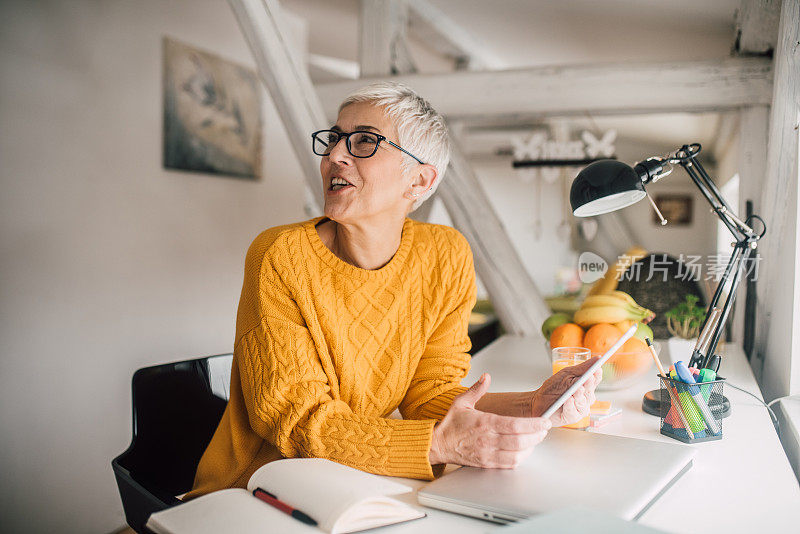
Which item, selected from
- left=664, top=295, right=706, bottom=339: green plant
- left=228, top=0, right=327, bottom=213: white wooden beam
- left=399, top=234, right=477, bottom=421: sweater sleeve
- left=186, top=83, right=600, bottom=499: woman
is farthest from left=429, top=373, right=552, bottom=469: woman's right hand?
left=228, top=0, right=327, bottom=213: white wooden beam

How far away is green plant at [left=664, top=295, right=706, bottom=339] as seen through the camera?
181 cm

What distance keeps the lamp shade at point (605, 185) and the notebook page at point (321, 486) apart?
0.74m

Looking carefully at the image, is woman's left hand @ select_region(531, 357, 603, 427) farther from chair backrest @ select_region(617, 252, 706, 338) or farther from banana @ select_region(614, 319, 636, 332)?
chair backrest @ select_region(617, 252, 706, 338)

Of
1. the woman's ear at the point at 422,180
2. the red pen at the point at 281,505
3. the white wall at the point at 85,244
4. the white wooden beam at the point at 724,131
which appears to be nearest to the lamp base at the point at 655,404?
the woman's ear at the point at 422,180

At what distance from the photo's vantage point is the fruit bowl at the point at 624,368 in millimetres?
1423

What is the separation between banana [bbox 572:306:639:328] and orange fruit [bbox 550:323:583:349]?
38 mm

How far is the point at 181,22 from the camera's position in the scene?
8.57ft

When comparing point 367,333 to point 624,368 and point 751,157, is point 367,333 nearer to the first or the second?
point 624,368

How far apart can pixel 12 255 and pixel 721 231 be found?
2.73m

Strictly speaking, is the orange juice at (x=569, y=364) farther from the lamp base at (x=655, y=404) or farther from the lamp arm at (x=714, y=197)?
the lamp arm at (x=714, y=197)

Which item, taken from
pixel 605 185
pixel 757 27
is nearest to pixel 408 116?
pixel 605 185

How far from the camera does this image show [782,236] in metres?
1.71

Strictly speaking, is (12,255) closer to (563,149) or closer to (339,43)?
(563,149)

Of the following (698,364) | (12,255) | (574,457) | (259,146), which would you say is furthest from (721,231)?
(12,255)
